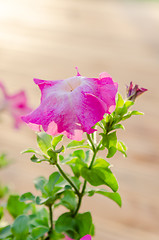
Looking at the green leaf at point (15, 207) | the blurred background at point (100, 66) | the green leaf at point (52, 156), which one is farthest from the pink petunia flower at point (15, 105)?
the green leaf at point (52, 156)

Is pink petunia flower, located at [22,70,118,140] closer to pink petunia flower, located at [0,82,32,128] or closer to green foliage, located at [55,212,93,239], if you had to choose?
green foliage, located at [55,212,93,239]

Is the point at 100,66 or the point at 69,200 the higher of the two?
the point at 69,200

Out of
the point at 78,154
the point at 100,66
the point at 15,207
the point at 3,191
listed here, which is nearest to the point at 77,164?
the point at 78,154

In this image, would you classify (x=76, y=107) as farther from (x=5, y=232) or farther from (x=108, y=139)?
(x=5, y=232)

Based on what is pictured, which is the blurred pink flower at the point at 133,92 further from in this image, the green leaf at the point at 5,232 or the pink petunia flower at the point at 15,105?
the pink petunia flower at the point at 15,105

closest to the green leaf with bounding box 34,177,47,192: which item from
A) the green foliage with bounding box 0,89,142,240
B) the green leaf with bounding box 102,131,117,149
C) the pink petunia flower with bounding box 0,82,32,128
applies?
the green foliage with bounding box 0,89,142,240

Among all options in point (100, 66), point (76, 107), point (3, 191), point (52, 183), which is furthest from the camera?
point (100, 66)
